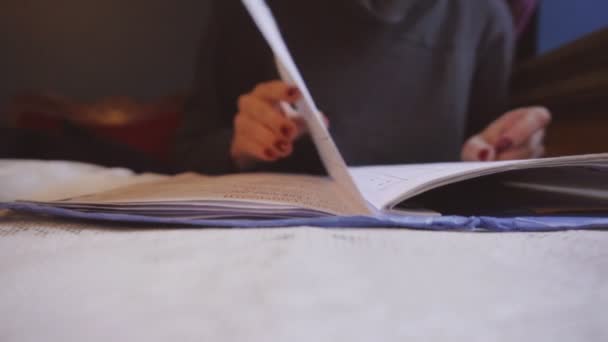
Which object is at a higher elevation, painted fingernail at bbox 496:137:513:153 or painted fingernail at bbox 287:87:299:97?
painted fingernail at bbox 287:87:299:97

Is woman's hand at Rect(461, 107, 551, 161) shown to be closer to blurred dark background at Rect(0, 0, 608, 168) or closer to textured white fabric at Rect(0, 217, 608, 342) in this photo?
textured white fabric at Rect(0, 217, 608, 342)

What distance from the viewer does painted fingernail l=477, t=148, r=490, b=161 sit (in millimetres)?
506

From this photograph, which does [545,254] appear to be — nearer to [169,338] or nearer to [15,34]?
[169,338]

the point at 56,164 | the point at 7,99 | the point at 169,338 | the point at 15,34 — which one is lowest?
the point at 169,338

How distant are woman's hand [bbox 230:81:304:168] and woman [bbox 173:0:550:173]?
14 centimetres

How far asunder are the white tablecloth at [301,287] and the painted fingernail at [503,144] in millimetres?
357

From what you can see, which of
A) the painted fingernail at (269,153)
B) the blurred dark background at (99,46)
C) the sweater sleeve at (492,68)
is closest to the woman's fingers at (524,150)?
the sweater sleeve at (492,68)

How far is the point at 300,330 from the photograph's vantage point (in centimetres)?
16

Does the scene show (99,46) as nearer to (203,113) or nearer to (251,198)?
(203,113)

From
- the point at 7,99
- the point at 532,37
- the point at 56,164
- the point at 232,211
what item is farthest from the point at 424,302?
the point at 7,99

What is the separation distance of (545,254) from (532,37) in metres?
0.98

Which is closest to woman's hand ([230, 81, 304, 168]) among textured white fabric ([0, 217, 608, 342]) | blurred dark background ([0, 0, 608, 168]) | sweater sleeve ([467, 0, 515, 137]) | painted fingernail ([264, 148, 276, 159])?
painted fingernail ([264, 148, 276, 159])

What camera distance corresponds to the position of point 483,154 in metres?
0.51

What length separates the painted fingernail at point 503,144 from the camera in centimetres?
55
